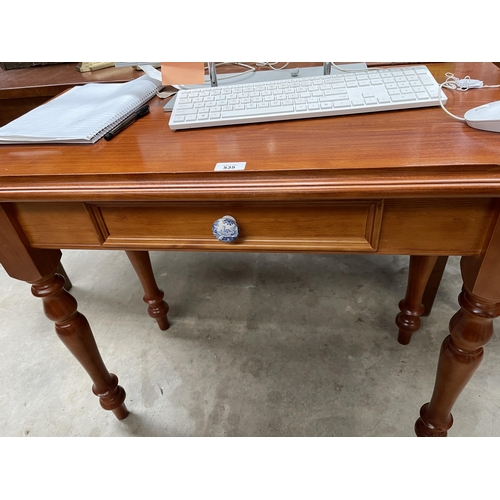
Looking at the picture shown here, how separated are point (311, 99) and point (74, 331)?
0.68 metres

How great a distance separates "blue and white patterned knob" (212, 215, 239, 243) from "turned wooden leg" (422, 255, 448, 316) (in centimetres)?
76

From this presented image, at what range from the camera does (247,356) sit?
46.7 inches

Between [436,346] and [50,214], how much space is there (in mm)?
1120

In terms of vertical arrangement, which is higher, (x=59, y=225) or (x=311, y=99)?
(x=311, y=99)

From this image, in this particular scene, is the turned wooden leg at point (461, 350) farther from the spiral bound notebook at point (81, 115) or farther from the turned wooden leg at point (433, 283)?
the spiral bound notebook at point (81, 115)

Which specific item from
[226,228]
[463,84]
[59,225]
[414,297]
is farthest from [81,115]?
[414,297]

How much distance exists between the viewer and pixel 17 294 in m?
1.54

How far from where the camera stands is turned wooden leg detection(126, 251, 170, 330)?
111 cm

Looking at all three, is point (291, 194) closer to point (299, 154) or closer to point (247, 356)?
point (299, 154)

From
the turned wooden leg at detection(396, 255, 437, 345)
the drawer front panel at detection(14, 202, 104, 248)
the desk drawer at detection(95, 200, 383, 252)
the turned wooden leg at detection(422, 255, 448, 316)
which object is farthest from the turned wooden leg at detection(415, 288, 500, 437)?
the drawer front panel at detection(14, 202, 104, 248)

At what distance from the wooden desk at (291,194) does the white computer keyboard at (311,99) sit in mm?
18

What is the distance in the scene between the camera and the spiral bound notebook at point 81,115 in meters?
0.66

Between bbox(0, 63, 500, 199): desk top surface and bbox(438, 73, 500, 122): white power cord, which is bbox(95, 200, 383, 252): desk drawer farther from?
bbox(438, 73, 500, 122): white power cord

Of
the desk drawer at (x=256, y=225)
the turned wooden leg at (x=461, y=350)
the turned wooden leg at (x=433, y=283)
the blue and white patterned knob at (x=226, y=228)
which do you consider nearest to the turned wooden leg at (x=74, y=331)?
Answer: the desk drawer at (x=256, y=225)
